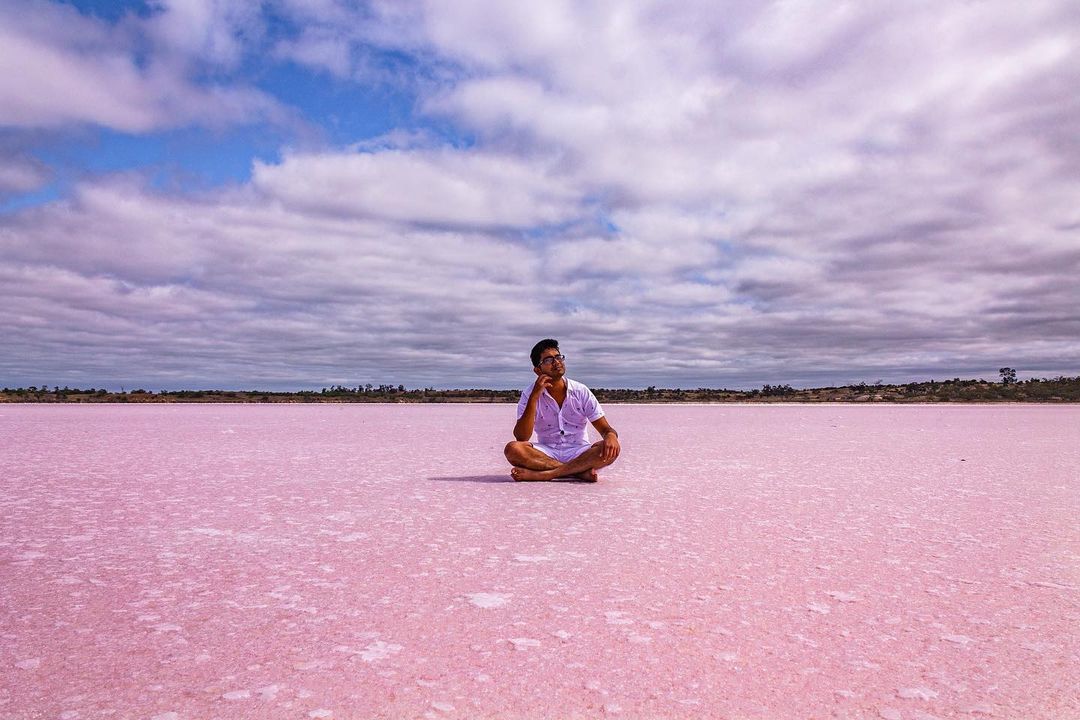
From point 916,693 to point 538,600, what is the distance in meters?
1.56

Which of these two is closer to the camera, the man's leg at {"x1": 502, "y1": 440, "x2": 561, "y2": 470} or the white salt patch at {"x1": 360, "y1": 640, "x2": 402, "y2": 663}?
the white salt patch at {"x1": 360, "y1": 640, "x2": 402, "y2": 663}

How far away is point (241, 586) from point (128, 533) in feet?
5.80

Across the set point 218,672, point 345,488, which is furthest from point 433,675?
point 345,488

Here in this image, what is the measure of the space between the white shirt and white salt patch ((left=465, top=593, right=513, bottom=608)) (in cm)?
435

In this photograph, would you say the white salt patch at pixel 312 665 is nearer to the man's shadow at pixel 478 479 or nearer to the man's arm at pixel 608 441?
the man's arm at pixel 608 441

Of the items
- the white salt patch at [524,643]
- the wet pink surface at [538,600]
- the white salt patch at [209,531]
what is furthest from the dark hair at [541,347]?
the white salt patch at [524,643]

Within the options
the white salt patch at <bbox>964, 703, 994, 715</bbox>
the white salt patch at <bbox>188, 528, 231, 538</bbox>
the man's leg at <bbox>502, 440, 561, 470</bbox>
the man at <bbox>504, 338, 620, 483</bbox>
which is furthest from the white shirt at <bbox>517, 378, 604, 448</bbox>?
the white salt patch at <bbox>964, 703, 994, 715</bbox>

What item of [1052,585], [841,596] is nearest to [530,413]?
[841,596]

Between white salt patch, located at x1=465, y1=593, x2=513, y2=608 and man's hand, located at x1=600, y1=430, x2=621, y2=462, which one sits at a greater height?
man's hand, located at x1=600, y1=430, x2=621, y2=462

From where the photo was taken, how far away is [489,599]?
3434 millimetres

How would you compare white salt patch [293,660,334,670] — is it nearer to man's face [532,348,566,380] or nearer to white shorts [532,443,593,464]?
man's face [532,348,566,380]

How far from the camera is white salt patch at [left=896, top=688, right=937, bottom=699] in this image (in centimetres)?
238

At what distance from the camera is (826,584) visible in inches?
145

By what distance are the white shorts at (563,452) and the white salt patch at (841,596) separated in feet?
15.1
